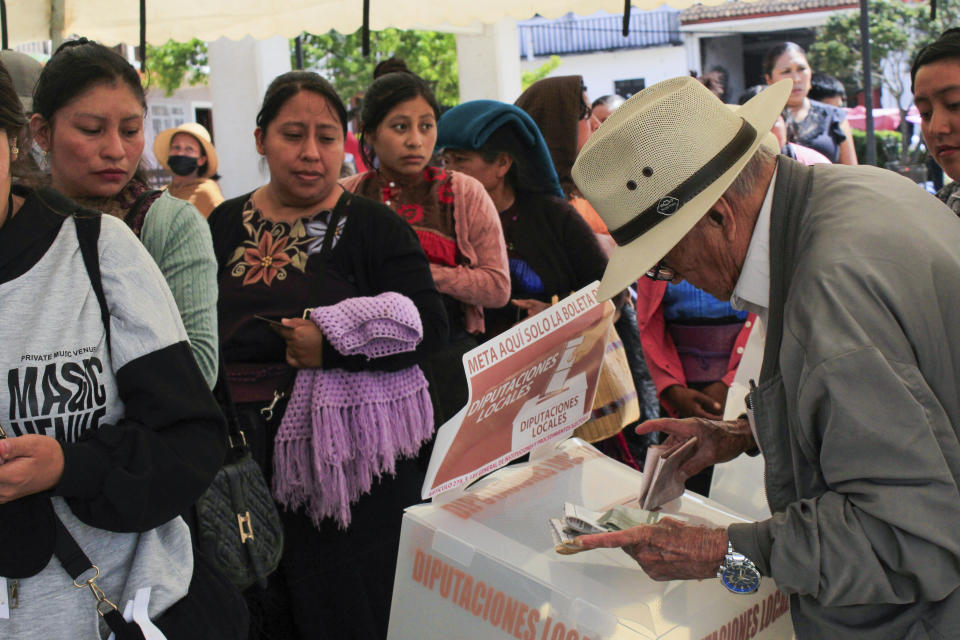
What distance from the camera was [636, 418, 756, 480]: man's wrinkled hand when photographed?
71.2 inches

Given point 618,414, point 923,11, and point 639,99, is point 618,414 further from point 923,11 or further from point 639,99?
point 923,11

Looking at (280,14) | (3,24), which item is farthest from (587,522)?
(280,14)

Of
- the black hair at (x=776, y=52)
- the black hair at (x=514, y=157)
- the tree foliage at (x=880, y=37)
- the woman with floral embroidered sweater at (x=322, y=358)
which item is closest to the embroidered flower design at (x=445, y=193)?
the black hair at (x=514, y=157)

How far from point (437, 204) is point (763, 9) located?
26938 millimetres

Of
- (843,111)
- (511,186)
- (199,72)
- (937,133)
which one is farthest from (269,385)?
(199,72)

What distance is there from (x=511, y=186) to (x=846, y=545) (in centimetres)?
250

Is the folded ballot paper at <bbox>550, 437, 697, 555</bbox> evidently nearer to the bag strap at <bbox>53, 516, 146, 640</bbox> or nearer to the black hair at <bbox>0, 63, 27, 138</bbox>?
the bag strap at <bbox>53, 516, 146, 640</bbox>

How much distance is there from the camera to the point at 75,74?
195 centimetres

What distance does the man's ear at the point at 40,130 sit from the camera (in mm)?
1997

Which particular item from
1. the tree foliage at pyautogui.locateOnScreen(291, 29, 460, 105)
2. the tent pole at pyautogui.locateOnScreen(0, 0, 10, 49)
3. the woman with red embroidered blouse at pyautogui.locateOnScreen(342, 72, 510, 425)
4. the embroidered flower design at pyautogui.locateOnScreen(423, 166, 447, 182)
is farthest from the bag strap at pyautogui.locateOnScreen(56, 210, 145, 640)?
the tree foliage at pyautogui.locateOnScreen(291, 29, 460, 105)

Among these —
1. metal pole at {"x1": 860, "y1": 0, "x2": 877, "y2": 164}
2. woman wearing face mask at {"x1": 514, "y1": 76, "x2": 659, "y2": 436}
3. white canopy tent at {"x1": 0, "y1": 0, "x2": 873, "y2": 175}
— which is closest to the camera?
woman wearing face mask at {"x1": 514, "y1": 76, "x2": 659, "y2": 436}

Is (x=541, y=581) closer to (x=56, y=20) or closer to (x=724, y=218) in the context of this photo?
(x=724, y=218)

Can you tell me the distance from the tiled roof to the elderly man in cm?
2501

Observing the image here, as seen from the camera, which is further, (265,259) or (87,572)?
(265,259)
